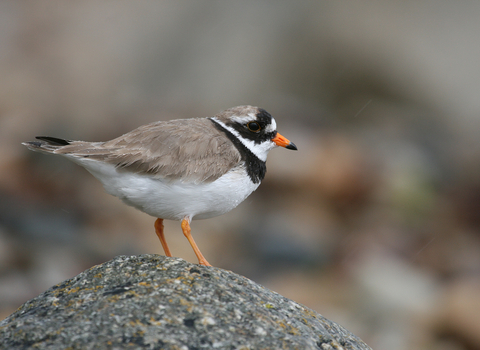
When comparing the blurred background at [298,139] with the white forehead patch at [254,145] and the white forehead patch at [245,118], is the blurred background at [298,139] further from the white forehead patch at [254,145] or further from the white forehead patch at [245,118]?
the white forehead patch at [245,118]

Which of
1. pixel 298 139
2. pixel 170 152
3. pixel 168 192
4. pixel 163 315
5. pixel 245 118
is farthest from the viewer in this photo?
pixel 298 139

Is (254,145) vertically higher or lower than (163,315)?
higher

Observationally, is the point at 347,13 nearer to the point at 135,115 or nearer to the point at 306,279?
the point at 135,115

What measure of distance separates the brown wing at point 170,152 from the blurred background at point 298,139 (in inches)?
246

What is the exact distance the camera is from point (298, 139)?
15016 millimetres

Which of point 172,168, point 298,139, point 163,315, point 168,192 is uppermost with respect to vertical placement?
point 298,139

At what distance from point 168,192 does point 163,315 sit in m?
2.08

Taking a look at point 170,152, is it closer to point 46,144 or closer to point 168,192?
point 168,192

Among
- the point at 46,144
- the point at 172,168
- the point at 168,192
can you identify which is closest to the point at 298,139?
the point at 172,168

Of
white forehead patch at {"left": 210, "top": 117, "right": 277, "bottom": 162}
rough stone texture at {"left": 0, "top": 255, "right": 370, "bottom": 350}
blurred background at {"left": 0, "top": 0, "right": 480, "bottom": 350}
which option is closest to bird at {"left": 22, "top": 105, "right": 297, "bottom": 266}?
white forehead patch at {"left": 210, "top": 117, "right": 277, "bottom": 162}

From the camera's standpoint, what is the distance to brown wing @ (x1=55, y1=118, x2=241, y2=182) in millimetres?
5703

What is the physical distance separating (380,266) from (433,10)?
9.33 metres

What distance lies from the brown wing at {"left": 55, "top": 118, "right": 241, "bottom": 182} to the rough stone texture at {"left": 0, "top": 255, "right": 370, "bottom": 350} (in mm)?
1261

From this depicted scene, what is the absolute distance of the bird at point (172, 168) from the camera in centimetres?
568
